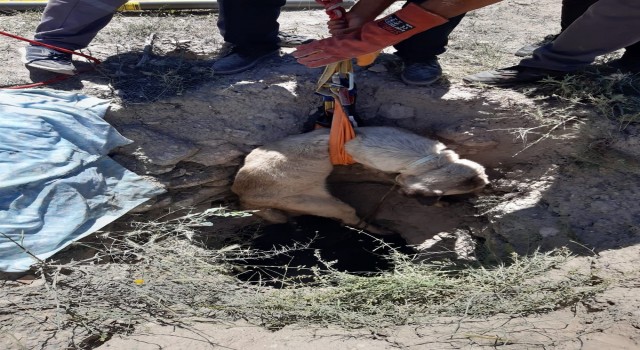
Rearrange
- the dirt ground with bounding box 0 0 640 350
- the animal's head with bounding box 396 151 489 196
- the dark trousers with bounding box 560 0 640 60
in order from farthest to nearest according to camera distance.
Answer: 1. the dark trousers with bounding box 560 0 640 60
2. the animal's head with bounding box 396 151 489 196
3. the dirt ground with bounding box 0 0 640 350

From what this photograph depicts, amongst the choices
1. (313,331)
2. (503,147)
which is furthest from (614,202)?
(313,331)

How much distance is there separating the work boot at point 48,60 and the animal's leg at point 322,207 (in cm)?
163

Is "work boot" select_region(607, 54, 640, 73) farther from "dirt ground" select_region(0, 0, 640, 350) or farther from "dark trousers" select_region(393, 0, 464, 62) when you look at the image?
"dark trousers" select_region(393, 0, 464, 62)

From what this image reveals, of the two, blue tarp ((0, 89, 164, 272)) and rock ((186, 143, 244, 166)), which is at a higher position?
blue tarp ((0, 89, 164, 272))

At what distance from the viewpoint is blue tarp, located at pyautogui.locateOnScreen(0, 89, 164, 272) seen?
2897 millimetres

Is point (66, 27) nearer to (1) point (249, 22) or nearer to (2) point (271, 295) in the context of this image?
(1) point (249, 22)

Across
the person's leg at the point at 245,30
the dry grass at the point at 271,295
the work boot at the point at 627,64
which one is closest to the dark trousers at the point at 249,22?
the person's leg at the point at 245,30

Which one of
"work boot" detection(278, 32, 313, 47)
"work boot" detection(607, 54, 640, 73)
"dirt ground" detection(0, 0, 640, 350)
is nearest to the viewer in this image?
"dirt ground" detection(0, 0, 640, 350)

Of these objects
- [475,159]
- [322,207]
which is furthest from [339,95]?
[475,159]

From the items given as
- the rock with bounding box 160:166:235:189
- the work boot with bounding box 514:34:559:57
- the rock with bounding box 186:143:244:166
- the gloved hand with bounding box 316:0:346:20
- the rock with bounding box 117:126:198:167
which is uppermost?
the gloved hand with bounding box 316:0:346:20

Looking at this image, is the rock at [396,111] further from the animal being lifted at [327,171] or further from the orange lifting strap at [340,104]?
the orange lifting strap at [340,104]

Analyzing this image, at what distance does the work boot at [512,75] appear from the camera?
3785 millimetres

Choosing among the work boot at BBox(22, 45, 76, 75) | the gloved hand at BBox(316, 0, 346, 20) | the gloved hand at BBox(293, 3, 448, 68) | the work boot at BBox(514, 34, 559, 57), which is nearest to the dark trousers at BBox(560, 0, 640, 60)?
the work boot at BBox(514, 34, 559, 57)

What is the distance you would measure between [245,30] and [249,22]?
61mm
